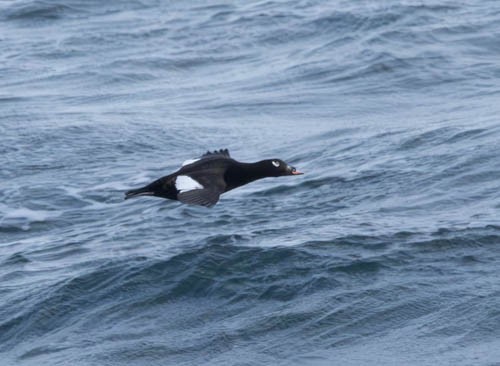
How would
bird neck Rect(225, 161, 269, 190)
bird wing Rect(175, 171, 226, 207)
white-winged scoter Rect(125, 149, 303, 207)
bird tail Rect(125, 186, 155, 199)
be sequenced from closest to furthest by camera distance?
bird wing Rect(175, 171, 226, 207), white-winged scoter Rect(125, 149, 303, 207), bird tail Rect(125, 186, 155, 199), bird neck Rect(225, 161, 269, 190)

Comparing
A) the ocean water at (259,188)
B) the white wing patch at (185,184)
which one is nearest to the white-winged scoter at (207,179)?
the white wing patch at (185,184)

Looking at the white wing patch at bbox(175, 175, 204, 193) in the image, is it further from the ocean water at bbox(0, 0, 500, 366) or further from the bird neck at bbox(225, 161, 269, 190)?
the ocean water at bbox(0, 0, 500, 366)

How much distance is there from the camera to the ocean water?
416 inches

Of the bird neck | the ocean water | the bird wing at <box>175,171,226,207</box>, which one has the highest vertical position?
the bird wing at <box>175,171,226,207</box>

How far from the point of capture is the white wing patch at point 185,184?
11.0 m

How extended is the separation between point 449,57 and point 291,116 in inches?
145

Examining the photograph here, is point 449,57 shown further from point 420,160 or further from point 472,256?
point 472,256

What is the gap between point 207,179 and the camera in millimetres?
11359

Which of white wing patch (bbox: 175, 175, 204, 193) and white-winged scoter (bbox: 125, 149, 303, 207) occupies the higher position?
white wing patch (bbox: 175, 175, 204, 193)

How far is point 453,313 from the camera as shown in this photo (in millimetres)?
10500

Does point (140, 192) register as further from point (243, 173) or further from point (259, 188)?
point (259, 188)

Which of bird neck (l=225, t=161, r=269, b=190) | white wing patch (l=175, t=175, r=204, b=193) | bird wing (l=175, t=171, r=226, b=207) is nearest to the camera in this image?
bird wing (l=175, t=171, r=226, b=207)

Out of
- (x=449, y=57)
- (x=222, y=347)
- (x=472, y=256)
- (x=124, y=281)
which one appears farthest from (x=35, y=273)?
(x=449, y=57)

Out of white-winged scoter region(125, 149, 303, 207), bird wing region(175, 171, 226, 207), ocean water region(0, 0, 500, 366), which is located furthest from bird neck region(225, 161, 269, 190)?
ocean water region(0, 0, 500, 366)
